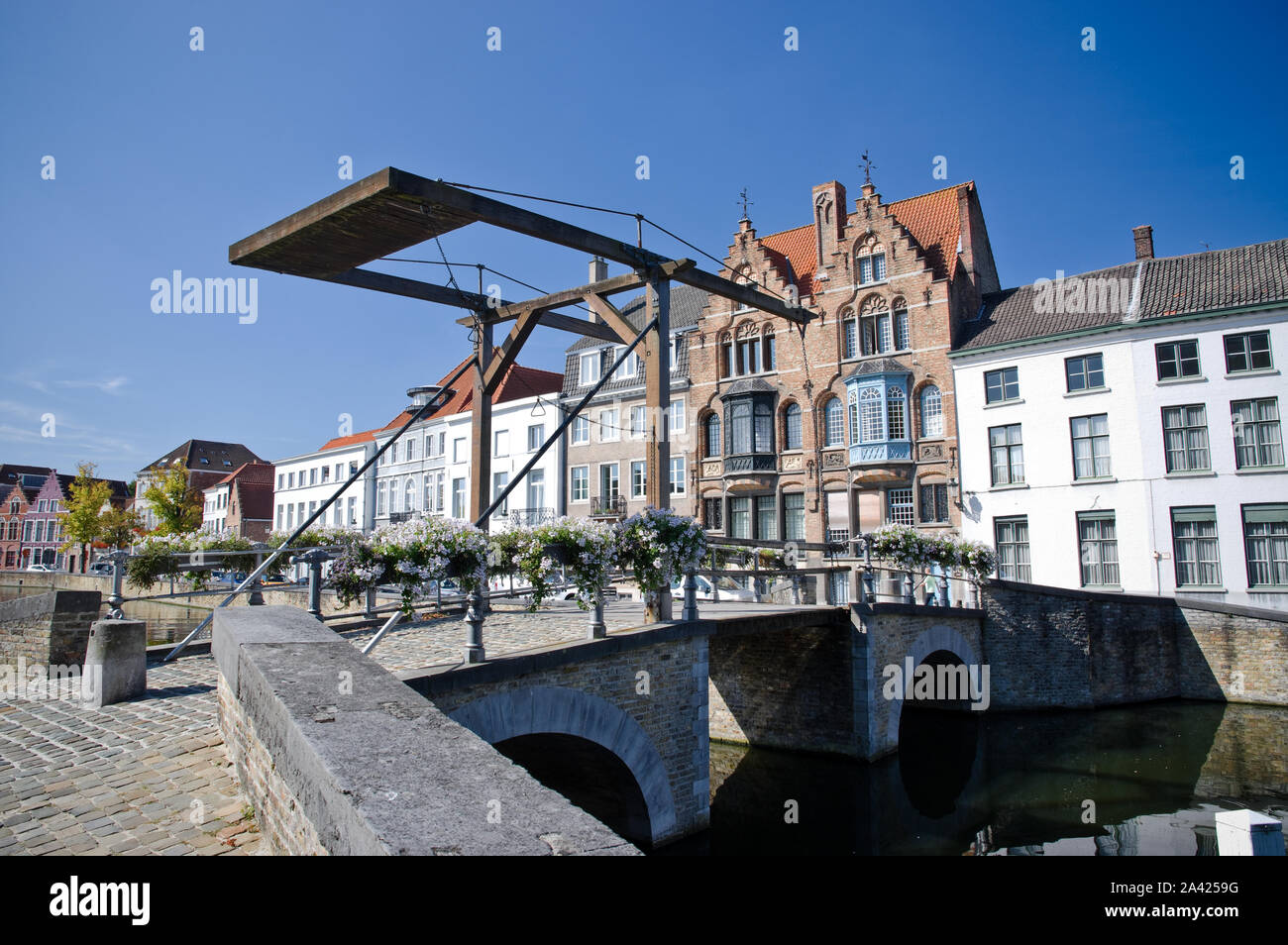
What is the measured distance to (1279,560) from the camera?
2056 cm

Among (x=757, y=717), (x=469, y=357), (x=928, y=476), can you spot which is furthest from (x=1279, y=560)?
(x=469, y=357)

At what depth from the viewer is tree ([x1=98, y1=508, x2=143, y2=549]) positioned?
1648 inches

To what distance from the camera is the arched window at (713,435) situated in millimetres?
29625

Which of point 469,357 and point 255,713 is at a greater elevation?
point 469,357

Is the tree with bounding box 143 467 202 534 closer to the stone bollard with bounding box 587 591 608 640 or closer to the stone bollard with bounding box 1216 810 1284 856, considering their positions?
the stone bollard with bounding box 587 591 608 640

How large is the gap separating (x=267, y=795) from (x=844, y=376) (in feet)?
81.8

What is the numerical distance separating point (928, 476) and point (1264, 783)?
12810 millimetres

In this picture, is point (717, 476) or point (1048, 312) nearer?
point (1048, 312)

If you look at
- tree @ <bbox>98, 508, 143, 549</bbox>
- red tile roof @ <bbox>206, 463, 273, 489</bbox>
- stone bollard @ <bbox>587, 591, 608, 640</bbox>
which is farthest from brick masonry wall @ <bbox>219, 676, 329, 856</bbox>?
red tile roof @ <bbox>206, 463, 273, 489</bbox>

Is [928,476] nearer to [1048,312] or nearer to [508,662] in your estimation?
[1048,312]

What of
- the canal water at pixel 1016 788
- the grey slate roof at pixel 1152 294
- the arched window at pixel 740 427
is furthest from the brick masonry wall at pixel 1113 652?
the arched window at pixel 740 427

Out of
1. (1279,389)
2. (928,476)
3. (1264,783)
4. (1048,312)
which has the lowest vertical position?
(1264,783)

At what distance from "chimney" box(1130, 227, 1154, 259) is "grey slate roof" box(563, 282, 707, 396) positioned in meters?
15.4
